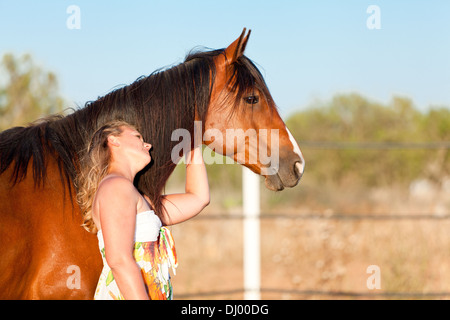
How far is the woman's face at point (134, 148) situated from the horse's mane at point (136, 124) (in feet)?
0.89

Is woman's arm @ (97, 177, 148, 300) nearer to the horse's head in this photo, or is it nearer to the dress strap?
the dress strap

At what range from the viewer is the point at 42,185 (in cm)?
201

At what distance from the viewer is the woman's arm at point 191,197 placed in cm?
217

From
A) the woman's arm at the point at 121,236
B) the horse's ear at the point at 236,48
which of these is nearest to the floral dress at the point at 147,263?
the woman's arm at the point at 121,236

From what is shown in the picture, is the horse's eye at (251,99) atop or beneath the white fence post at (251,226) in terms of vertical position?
atop

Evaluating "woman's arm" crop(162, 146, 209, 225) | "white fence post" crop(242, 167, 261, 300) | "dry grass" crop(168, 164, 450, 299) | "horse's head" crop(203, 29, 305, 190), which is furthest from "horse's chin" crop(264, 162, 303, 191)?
"dry grass" crop(168, 164, 450, 299)

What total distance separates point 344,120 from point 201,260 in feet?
28.8

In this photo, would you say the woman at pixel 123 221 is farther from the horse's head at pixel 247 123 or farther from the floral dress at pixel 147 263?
the horse's head at pixel 247 123

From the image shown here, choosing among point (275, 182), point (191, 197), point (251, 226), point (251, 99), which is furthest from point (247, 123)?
point (251, 226)

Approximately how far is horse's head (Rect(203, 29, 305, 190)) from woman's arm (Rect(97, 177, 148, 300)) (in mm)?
856

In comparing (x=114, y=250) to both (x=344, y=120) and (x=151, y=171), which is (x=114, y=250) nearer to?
(x=151, y=171)

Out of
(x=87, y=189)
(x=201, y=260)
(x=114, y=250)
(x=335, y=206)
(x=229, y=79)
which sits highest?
(x=229, y=79)
